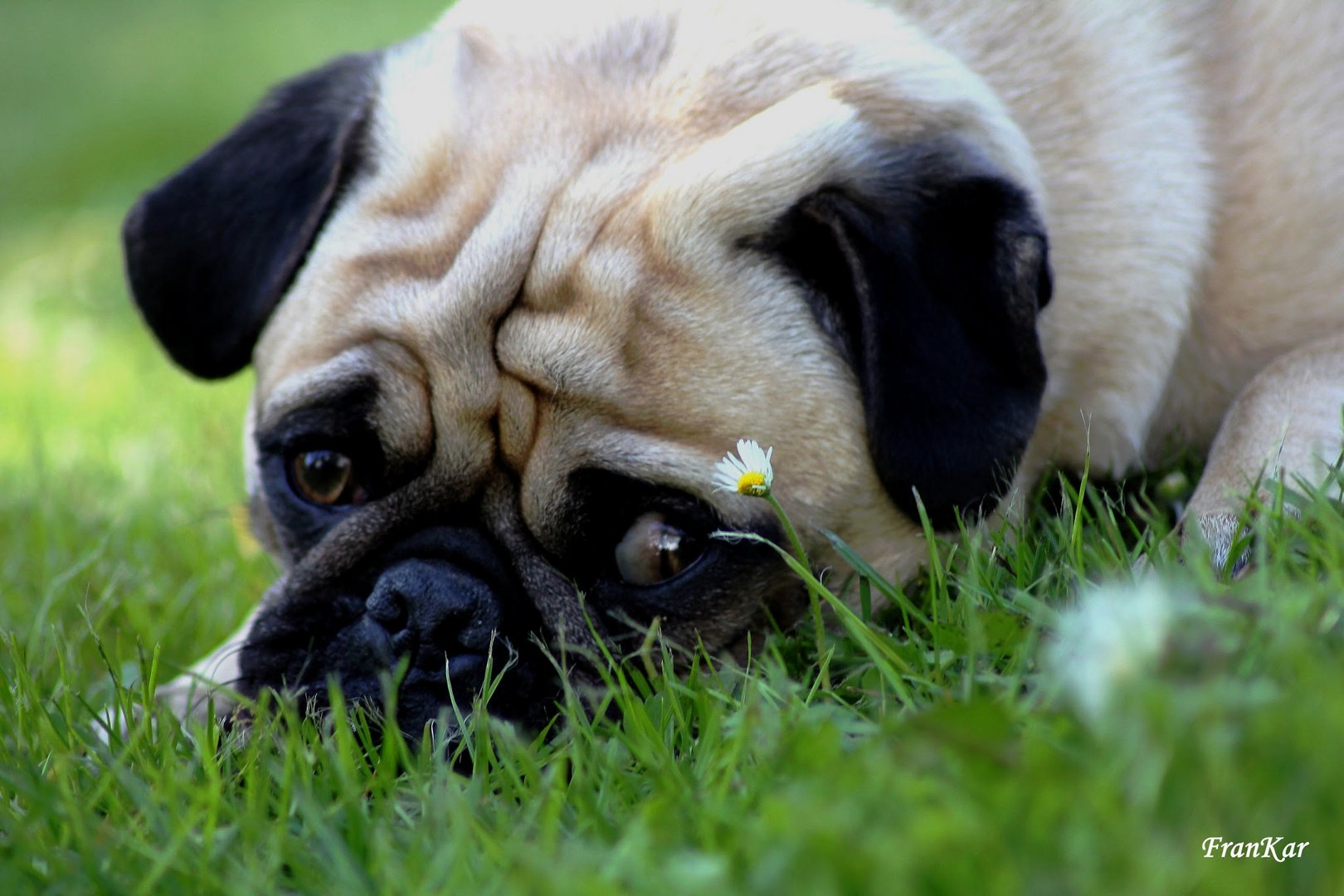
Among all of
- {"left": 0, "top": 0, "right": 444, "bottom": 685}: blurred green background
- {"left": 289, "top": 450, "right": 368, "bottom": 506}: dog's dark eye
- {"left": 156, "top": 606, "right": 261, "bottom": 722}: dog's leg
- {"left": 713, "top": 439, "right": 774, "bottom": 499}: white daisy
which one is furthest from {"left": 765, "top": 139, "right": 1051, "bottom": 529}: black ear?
{"left": 0, "top": 0, "right": 444, "bottom": 685}: blurred green background

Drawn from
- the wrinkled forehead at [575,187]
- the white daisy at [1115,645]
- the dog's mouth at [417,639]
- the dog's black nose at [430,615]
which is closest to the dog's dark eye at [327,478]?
the wrinkled forehead at [575,187]

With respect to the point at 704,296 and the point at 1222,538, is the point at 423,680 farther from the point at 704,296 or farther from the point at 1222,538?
the point at 1222,538

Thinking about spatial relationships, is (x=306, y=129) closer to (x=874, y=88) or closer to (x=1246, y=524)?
(x=874, y=88)

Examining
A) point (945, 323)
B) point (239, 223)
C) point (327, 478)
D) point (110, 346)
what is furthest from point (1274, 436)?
point (110, 346)

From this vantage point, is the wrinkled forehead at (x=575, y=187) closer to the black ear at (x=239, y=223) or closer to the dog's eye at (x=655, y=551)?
the black ear at (x=239, y=223)

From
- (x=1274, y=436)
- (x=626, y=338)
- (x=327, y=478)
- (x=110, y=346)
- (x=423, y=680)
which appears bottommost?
(x=110, y=346)

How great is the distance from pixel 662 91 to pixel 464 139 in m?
0.42

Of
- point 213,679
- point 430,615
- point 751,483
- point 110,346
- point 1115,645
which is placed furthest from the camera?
point 110,346

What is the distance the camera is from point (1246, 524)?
7.89ft

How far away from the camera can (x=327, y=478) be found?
2.78 m

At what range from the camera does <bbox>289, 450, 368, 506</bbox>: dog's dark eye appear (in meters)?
2.76

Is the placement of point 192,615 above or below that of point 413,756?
below

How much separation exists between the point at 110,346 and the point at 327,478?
470cm

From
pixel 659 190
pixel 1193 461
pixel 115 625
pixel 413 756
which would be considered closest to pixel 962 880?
pixel 413 756
